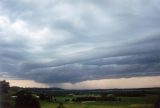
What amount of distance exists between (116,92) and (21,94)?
98.6 ft

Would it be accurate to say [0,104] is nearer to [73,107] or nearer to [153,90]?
[73,107]

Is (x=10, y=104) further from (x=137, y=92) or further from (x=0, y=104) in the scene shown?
(x=137, y=92)

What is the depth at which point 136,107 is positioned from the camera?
1917 inches

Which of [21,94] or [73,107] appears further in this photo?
[73,107]

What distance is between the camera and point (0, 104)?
42500 mm

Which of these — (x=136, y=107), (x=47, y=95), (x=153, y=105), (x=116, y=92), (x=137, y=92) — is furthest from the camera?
(x=116, y=92)

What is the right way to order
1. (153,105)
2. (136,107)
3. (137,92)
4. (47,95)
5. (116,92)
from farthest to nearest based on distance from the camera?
1. (116,92)
2. (137,92)
3. (47,95)
4. (136,107)
5. (153,105)

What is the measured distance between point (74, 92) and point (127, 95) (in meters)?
13.3

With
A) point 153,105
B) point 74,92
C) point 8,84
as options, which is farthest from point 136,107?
point 74,92

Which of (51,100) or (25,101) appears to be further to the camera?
(51,100)

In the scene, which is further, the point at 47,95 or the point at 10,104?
the point at 47,95

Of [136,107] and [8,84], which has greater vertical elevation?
[8,84]

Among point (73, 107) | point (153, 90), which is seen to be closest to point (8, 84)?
point (73, 107)

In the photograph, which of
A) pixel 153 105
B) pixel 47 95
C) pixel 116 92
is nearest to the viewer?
pixel 153 105
